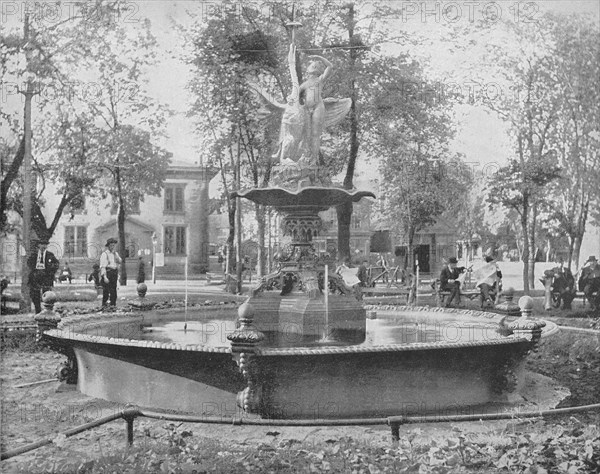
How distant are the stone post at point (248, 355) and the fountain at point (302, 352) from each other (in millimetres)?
11

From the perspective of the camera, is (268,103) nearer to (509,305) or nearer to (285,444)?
(509,305)

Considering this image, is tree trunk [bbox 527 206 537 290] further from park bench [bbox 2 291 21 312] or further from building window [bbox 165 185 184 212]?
park bench [bbox 2 291 21 312]

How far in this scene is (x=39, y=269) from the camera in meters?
14.2

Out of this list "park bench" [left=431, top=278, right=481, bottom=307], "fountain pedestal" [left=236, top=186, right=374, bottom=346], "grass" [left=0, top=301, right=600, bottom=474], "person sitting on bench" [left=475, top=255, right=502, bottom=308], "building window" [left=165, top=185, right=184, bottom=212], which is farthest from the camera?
"park bench" [left=431, top=278, right=481, bottom=307]

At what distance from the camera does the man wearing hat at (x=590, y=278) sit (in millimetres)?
9789

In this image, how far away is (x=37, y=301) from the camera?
14203mm

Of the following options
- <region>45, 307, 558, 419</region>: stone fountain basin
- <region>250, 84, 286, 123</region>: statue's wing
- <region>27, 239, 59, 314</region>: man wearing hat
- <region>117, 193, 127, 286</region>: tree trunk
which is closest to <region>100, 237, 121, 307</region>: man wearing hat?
<region>117, 193, 127, 286</region>: tree trunk

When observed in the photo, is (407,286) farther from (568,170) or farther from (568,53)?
(568,53)

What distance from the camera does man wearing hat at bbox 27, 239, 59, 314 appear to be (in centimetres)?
1389

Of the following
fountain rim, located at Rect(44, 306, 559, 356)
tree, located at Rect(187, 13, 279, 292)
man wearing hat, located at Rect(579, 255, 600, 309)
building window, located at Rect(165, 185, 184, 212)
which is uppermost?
tree, located at Rect(187, 13, 279, 292)

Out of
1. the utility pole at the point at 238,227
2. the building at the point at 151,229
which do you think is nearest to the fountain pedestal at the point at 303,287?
the building at the point at 151,229

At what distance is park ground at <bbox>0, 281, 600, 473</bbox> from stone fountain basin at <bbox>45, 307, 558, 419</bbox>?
31 centimetres

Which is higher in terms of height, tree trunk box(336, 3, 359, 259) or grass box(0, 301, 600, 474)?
tree trunk box(336, 3, 359, 259)

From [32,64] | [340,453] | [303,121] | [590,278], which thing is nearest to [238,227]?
[32,64]
